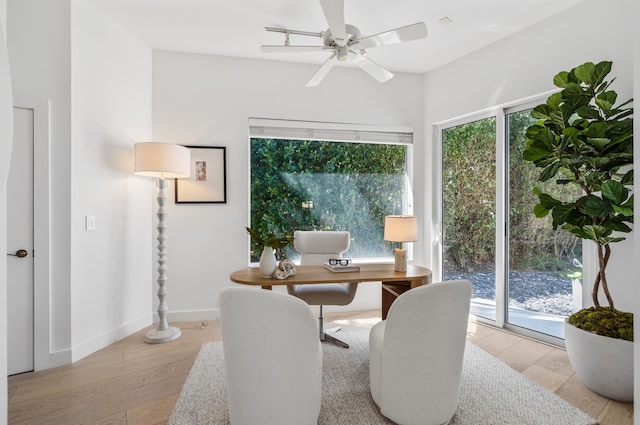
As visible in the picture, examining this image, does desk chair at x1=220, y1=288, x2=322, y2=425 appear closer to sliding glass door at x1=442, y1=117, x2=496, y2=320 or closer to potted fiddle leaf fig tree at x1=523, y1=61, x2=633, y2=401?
potted fiddle leaf fig tree at x1=523, y1=61, x2=633, y2=401

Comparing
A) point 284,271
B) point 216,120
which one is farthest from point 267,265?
point 216,120

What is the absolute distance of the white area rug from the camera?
6.40 feet

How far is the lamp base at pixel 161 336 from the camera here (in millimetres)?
3096

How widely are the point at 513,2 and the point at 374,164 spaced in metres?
2.05

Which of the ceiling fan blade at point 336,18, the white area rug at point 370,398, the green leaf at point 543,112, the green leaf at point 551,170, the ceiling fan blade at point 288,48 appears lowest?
the white area rug at point 370,398

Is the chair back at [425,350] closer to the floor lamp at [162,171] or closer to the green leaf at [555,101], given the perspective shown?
the green leaf at [555,101]

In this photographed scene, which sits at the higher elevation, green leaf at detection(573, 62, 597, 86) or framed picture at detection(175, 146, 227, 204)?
green leaf at detection(573, 62, 597, 86)

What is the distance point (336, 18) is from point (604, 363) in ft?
8.84

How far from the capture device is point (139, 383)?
94.3 inches

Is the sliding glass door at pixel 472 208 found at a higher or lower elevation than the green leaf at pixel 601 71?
lower

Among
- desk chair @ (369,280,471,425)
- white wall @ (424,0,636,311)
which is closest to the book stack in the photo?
desk chair @ (369,280,471,425)

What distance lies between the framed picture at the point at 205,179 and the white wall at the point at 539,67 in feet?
8.06

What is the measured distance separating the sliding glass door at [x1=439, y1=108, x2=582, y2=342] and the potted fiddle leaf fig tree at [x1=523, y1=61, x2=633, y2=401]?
2.34 ft

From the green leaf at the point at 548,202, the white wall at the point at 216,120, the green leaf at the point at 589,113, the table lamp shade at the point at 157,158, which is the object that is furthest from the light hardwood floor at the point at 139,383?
the green leaf at the point at 589,113
